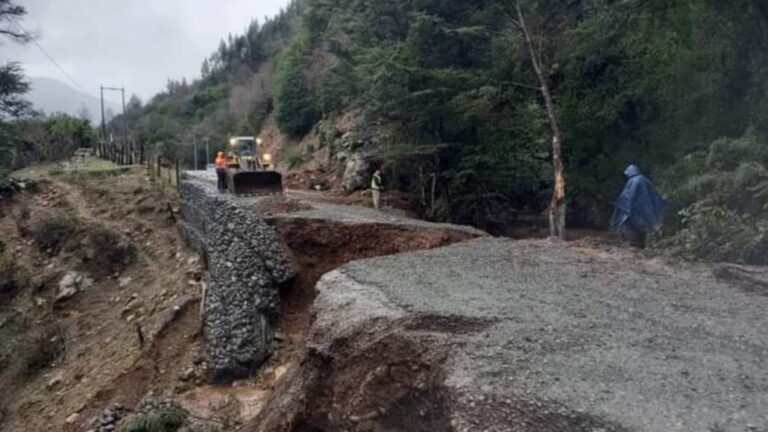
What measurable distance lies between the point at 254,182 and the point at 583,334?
13.2 meters

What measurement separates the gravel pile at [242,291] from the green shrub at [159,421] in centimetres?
172

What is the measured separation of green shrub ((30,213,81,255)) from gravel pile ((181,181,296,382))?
29.5 ft

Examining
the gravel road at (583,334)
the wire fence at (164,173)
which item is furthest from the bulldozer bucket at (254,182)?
the gravel road at (583,334)

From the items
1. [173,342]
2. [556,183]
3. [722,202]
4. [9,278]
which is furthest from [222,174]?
[722,202]

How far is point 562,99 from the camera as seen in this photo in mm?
16953

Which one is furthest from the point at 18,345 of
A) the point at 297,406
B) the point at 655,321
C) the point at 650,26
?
the point at 650,26

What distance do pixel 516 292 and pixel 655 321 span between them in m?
1.61

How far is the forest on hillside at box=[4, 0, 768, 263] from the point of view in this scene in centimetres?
1372

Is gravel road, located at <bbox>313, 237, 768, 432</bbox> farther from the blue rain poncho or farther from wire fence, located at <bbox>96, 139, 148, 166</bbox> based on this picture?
wire fence, located at <bbox>96, 139, 148, 166</bbox>

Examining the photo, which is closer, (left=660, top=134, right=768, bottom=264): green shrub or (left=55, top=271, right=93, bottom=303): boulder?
(left=660, top=134, right=768, bottom=264): green shrub

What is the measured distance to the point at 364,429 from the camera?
227 inches

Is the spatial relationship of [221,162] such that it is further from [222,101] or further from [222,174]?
[222,101]

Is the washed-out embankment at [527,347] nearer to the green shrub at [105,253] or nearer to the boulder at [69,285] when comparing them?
the boulder at [69,285]

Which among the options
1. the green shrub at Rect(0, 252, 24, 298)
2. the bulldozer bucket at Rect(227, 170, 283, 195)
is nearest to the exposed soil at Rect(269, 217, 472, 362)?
the bulldozer bucket at Rect(227, 170, 283, 195)
